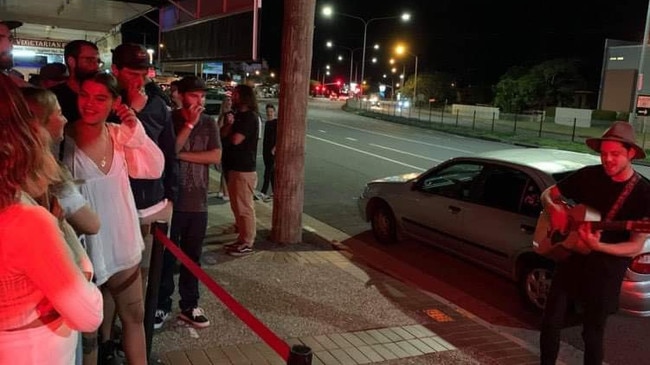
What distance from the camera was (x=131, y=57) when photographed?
3.45m

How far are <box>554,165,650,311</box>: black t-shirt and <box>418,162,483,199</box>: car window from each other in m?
3.16

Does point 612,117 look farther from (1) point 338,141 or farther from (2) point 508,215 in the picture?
(2) point 508,215

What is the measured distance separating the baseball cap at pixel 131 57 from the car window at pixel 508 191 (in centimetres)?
401

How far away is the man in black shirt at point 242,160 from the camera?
6520 mm

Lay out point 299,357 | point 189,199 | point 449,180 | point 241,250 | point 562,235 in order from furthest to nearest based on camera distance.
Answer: point 449,180 < point 241,250 < point 189,199 < point 562,235 < point 299,357

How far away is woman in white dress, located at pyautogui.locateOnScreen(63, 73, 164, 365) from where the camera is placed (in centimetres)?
286

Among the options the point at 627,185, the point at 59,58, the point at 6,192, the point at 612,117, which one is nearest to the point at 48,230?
the point at 6,192

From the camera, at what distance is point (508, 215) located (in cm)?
613

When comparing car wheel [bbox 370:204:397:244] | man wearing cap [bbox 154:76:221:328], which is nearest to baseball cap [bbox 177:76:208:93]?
man wearing cap [bbox 154:76:221:328]

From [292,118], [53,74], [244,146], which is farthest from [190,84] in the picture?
[292,118]

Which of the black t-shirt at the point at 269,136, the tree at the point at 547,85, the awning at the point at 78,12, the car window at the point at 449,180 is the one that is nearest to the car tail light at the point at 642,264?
the car window at the point at 449,180

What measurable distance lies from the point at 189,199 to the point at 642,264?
12.3 ft

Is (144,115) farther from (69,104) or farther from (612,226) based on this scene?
(612,226)

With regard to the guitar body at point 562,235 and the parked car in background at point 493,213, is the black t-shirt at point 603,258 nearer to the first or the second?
the guitar body at point 562,235
